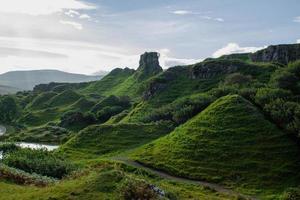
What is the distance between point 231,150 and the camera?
2982 inches

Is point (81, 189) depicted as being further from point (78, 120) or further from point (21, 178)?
point (78, 120)

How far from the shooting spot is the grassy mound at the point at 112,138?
98562mm

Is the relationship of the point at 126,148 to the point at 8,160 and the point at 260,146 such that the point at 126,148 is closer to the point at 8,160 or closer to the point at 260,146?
the point at 260,146

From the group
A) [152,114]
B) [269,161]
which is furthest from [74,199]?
[152,114]

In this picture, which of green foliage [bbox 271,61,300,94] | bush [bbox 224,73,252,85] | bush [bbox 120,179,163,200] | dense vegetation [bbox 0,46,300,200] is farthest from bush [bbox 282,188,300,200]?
bush [bbox 224,73,252,85]

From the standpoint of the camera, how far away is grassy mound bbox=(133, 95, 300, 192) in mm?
69062

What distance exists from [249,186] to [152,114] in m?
67.4

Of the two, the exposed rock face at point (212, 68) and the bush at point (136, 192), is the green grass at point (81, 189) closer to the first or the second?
the bush at point (136, 192)

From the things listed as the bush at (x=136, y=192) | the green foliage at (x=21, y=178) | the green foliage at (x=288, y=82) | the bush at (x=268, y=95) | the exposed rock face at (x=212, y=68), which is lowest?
the green foliage at (x=21, y=178)

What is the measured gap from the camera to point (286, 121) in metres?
81.6

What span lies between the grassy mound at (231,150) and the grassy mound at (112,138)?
12.1 meters

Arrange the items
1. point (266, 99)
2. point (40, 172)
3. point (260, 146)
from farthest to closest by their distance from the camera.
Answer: point (266, 99) → point (260, 146) → point (40, 172)

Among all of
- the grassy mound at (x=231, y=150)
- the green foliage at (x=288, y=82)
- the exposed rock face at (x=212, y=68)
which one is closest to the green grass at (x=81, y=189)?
the grassy mound at (x=231, y=150)

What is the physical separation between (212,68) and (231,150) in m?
93.8
